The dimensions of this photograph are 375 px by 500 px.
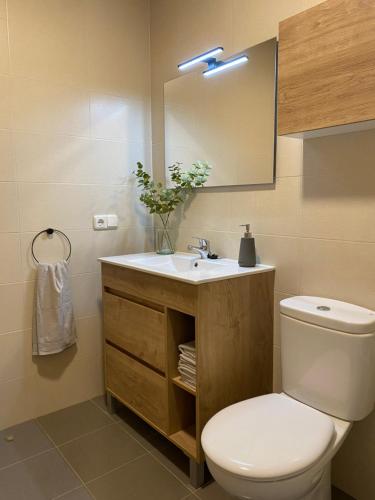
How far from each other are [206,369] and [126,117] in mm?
1608

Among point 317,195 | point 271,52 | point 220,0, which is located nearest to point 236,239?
point 317,195

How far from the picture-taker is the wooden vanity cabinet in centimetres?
152

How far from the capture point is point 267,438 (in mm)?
1168

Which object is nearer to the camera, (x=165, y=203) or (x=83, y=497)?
(x=83, y=497)

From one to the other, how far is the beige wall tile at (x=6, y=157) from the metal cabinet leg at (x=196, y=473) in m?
1.63

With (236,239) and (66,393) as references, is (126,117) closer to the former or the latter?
(236,239)

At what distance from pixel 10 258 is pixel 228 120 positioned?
135 centimetres

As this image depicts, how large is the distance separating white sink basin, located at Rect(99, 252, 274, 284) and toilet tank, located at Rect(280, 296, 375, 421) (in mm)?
274

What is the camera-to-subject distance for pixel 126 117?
7.57 feet

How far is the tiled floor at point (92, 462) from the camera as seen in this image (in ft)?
5.13

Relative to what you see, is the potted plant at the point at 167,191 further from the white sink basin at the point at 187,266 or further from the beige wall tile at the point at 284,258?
the beige wall tile at the point at 284,258

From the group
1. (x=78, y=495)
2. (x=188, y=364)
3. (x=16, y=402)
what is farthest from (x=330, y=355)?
(x=16, y=402)

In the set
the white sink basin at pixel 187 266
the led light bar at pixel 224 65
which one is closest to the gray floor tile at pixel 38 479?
the white sink basin at pixel 187 266

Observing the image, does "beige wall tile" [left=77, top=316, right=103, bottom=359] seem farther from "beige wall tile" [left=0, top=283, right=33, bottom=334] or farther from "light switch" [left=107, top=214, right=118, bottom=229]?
"light switch" [left=107, top=214, right=118, bottom=229]
